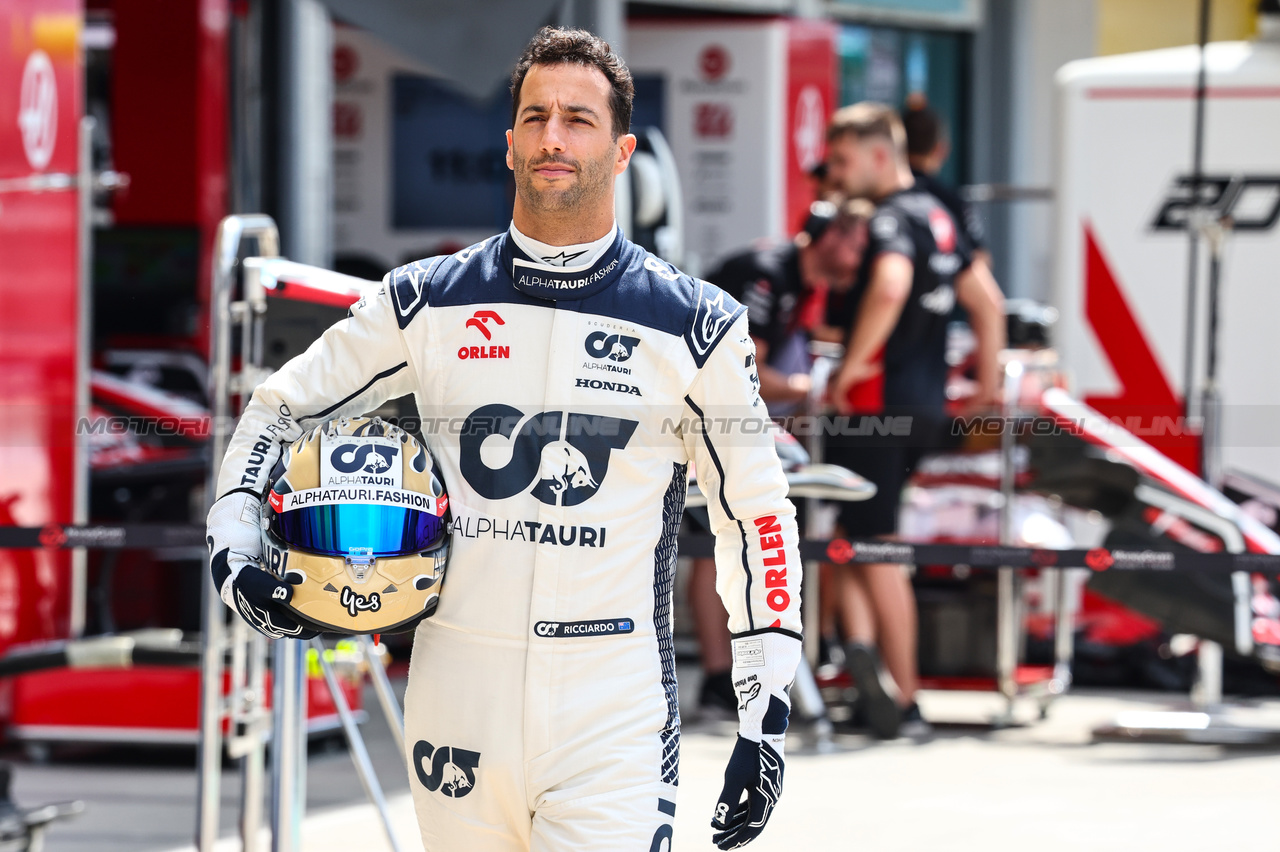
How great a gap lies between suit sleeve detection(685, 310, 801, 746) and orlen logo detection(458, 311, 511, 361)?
11.8 inches

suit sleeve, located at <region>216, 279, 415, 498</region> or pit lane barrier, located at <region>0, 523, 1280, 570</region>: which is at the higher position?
suit sleeve, located at <region>216, 279, 415, 498</region>

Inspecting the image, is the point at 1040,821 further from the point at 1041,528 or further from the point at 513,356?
the point at 513,356

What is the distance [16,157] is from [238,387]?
2.67m

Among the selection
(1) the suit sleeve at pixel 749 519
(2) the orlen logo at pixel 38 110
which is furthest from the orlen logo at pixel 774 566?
(2) the orlen logo at pixel 38 110

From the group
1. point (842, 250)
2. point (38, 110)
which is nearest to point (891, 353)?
point (842, 250)

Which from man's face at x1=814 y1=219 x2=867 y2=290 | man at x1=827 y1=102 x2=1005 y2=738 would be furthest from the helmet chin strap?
man's face at x1=814 y1=219 x2=867 y2=290

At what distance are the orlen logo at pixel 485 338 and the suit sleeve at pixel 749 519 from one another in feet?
0.98

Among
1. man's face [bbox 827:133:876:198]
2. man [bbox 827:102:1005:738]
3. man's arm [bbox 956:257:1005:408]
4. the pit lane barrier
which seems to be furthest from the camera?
man's arm [bbox 956:257:1005:408]

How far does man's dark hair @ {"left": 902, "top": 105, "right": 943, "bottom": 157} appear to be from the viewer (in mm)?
8336

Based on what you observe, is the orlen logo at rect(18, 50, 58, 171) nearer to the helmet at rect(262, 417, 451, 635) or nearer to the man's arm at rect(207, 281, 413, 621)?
the man's arm at rect(207, 281, 413, 621)

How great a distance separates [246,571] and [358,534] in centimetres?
18

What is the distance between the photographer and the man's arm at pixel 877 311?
631 cm

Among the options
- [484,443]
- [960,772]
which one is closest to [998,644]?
[960,772]

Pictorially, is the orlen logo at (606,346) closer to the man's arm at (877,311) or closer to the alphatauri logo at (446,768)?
the alphatauri logo at (446,768)
